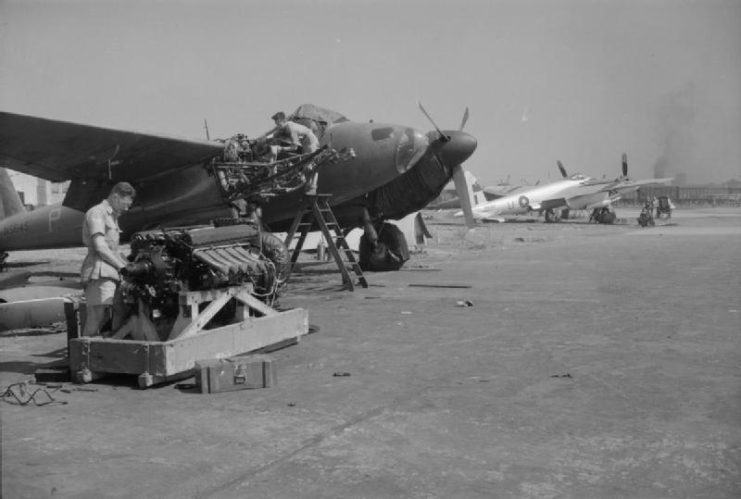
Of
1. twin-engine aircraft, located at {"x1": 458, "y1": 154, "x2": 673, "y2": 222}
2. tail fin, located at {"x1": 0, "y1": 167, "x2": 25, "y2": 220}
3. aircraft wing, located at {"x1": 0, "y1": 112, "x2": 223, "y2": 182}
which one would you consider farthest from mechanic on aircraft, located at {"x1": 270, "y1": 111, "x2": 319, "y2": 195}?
twin-engine aircraft, located at {"x1": 458, "y1": 154, "x2": 673, "y2": 222}

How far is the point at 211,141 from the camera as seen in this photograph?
1171cm

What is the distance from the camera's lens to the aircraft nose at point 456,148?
583 inches

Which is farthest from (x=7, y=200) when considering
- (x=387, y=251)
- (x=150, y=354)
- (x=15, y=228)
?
(x=150, y=354)

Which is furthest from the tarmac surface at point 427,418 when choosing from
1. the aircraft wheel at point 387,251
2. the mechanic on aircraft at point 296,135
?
the aircraft wheel at point 387,251

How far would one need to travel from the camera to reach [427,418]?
4.90 metres

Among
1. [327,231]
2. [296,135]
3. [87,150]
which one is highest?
[296,135]

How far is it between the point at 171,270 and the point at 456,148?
30.9 feet

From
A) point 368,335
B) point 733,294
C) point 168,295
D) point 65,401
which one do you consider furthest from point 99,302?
point 733,294

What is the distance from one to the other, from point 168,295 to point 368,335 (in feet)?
8.81

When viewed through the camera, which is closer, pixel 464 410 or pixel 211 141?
pixel 464 410

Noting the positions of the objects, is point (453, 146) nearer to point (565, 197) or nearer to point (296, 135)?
point (296, 135)

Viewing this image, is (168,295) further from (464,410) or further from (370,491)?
(370,491)

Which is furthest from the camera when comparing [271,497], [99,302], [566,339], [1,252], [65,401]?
[1,252]

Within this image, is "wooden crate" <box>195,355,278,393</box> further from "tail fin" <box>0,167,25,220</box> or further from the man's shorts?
"tail fin" <box>0,167,25,220</box>
